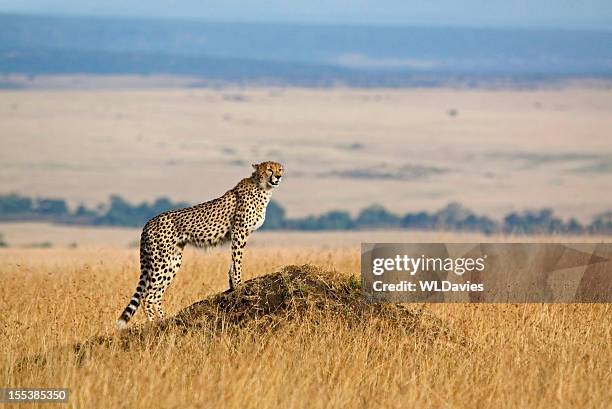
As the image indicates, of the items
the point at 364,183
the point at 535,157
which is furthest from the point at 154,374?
the point at 535,157

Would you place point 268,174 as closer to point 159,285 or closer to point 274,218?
point 159,285

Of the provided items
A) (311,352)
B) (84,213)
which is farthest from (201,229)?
(84,213)

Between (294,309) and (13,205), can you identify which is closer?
(294,309)

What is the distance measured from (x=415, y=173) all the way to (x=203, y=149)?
15.6 meters

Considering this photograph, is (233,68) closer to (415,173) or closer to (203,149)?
(203,149)

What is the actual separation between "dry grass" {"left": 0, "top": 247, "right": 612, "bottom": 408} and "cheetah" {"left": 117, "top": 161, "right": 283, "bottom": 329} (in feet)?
1.25

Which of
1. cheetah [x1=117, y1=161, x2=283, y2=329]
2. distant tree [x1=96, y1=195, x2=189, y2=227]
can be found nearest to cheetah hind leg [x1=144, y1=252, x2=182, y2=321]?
cheetah [x1=117, y1=161, x2=283, y2=329]

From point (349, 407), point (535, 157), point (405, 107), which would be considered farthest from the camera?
point (405, 107)

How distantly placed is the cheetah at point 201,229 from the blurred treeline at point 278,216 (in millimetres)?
46115

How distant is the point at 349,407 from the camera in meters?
6.28

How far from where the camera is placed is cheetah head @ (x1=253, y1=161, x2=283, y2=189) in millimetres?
8594

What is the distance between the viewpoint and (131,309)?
27.9 feet

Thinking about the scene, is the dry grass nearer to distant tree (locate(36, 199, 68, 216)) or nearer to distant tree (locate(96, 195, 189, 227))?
distant tree (locate(96, 195, 189, 227))

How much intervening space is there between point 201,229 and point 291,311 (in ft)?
4.08
